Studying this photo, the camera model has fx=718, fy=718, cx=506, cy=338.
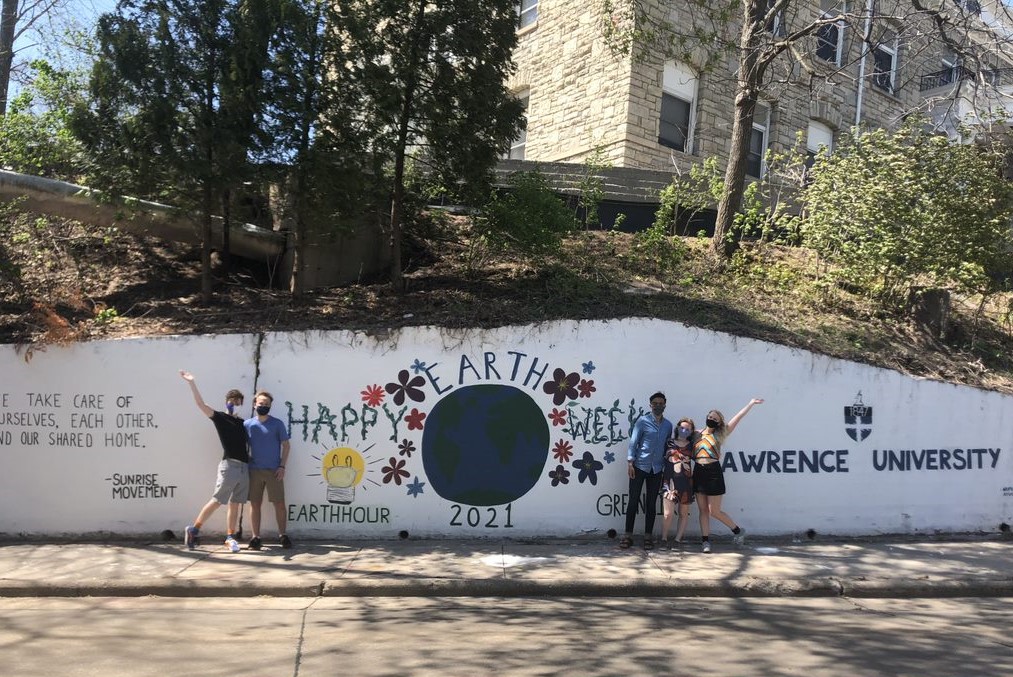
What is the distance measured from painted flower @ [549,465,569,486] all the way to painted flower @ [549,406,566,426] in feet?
1.62

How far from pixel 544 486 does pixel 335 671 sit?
13.1 ft

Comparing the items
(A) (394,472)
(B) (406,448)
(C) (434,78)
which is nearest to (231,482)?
(A) (394,472)

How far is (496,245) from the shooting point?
32.8 feet

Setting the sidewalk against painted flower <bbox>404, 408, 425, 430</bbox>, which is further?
painted flower <bbox>404, 408, 425, 430</bbox>

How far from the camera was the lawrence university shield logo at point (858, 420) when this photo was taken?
28.0 ft

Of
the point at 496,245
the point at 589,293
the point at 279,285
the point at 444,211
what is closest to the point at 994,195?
the point at 589,293

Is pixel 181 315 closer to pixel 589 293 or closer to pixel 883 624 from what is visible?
pixel 589 293

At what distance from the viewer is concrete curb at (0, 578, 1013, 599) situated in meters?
6.44

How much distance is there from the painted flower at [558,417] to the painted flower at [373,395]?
1.96m

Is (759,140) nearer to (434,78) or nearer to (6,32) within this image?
(434,78)

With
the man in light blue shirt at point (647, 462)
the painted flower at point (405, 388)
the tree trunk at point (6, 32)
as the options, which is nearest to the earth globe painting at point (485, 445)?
the painted flower at point (405, 388)

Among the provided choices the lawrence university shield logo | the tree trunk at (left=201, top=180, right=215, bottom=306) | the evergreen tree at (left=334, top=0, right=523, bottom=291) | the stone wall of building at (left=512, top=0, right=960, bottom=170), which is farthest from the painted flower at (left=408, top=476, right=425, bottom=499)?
the stone wall of building at (left=512, top=0, right=960, bottom=170)

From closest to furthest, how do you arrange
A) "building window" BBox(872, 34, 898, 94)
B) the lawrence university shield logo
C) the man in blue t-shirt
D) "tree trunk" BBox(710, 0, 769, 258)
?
the man in blue t-shirt, the lawrence university shield logo, "tree trunk" BBox(710, 0, 769, 258), "building window" BBox(872, 34, 898, 94)

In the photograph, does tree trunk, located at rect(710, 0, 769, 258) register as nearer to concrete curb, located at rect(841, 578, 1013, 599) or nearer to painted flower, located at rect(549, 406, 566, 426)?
painted flower, located at rect(549, 406, 566, 426)
